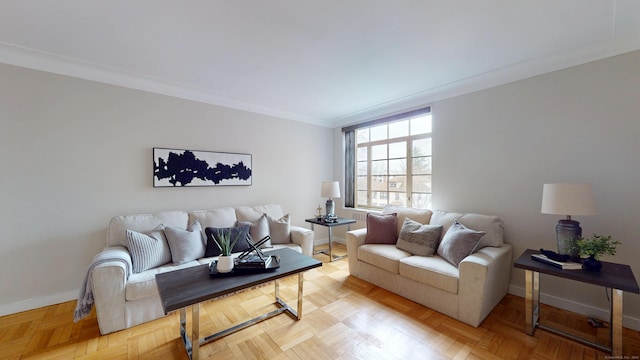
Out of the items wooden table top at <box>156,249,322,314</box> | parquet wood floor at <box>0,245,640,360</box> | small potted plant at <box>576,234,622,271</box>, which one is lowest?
parquet wood floor at <box>0,245,640,360</box>

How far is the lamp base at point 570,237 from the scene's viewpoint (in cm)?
196

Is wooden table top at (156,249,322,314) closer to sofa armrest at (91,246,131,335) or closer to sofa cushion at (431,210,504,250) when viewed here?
sofa armrest at (91,246,131,335)

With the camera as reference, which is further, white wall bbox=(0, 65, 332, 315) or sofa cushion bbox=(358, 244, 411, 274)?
sofa cushion bbox=(358, 244, 411, 274)

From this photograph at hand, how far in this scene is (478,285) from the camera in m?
2.05

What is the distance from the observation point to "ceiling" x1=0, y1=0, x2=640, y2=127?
1683mm

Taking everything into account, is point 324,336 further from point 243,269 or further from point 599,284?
point 599,284

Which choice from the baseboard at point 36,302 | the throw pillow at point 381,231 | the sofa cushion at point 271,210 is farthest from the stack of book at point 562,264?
the baseboard at point 36,302

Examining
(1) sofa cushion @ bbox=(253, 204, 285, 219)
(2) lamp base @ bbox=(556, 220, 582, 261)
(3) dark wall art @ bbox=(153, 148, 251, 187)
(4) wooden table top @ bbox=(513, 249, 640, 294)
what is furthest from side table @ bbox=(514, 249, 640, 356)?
(3) dark wall art @ bbox=(153, 148, 251, 187)

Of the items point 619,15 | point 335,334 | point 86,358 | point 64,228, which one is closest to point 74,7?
point 64,228

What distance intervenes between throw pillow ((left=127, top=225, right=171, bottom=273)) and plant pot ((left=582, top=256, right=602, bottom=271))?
12.3 feet

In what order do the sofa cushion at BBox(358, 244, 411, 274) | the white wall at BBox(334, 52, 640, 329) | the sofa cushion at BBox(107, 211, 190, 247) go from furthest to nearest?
the sofa cushion at BBox(358, 244, 411, 274)
the sofa cushion at BBox(107, 211, 190, 247)
the white wall at BBox(334, 52, 640, 329)

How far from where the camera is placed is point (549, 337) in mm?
1934

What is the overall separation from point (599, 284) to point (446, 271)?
0.97 m

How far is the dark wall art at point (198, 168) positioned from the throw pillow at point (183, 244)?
2.54ft
